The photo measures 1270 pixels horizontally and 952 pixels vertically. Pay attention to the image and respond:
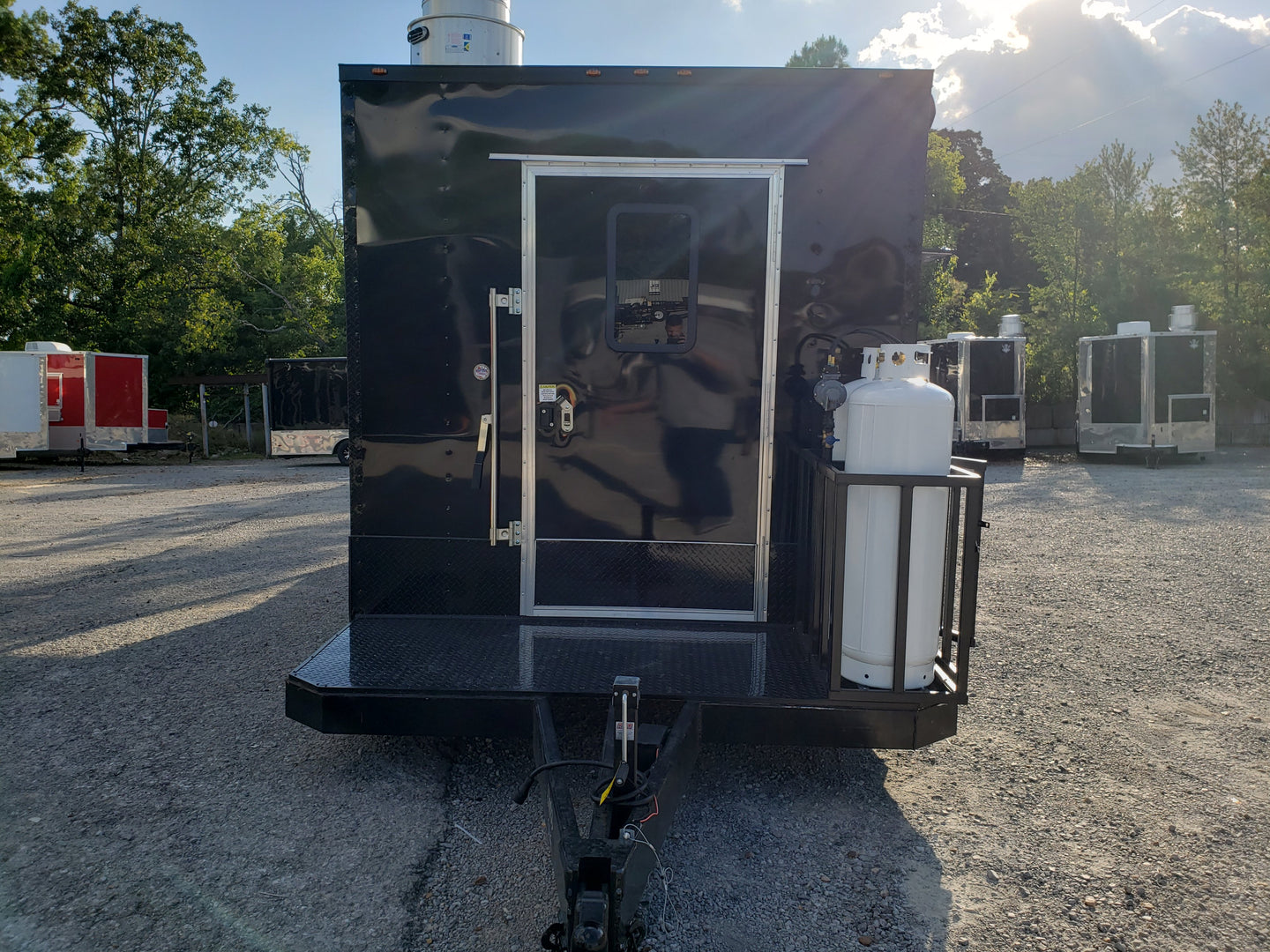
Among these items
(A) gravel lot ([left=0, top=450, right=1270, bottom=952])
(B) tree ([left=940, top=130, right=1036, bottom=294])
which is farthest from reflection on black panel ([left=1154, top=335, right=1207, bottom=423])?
(B) tree ([left=940, top=130, right=1036, bottom=294])

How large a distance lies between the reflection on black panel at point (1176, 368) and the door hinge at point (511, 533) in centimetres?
1419

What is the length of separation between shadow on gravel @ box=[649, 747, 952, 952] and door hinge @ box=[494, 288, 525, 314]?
2026 millimetres

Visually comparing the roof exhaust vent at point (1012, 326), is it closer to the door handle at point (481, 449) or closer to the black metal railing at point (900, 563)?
the black metal railing at point (900, 563)

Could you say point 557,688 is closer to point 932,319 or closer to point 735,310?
point 735,310

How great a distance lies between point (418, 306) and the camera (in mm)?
3826

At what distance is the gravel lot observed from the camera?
252cm

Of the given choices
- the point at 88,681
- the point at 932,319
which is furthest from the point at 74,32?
the point at 88,681

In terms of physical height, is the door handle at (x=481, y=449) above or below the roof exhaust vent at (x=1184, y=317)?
below

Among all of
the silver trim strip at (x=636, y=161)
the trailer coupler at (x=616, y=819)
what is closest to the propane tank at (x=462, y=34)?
the silver trim strip at (x=636, y=161)

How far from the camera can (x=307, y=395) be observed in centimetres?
1792

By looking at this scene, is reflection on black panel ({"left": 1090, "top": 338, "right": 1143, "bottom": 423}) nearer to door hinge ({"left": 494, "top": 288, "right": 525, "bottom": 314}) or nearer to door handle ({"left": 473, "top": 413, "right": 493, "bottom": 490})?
door hinge ({"left": 494, "top": 288, "right": 525, "bottom": 314})

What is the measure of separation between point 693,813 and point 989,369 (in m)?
14.8

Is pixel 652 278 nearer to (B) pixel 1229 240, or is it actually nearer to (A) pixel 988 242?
(B) pixel 1229 240

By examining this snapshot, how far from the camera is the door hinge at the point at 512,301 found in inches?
148
